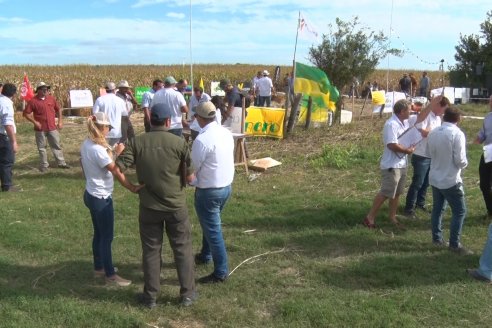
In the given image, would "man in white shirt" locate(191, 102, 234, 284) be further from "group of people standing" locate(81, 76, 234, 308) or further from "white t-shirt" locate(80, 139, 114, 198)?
"white t-shirt" locate(80, 139, 114, 198)

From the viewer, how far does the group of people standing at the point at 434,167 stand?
577 cm

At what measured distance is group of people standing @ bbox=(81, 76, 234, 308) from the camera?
4.50 meters

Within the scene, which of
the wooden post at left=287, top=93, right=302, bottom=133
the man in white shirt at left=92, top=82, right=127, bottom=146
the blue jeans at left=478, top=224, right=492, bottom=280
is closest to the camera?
the blue jeans at left=478, top=224, right=492, bottom=280

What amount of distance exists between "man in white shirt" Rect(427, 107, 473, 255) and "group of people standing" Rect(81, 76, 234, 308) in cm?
252

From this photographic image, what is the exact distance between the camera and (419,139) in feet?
23.2

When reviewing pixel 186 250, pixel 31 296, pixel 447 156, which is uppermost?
pixel 447 156

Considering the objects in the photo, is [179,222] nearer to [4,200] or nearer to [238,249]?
[238,249]


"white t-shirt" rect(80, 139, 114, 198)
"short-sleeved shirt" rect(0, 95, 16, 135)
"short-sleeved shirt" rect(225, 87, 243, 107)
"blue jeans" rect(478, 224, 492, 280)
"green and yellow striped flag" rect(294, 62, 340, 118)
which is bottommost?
"blue jeans" rect(478, 224, 492, 280)

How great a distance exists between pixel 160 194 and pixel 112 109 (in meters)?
A: 5.41

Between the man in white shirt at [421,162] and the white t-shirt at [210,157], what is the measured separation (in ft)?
10.5

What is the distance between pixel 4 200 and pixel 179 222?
5176 millimetres

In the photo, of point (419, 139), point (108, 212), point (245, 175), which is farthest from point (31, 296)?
point (245, 175)

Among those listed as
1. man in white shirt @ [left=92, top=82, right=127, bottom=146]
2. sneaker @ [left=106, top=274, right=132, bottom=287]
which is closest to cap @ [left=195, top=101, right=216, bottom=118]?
sneaker @ [left=106, top=274, right=132, bottom=287]

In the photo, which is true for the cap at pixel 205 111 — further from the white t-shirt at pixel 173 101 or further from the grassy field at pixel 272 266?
the white t-shirt at pixel 173 101
